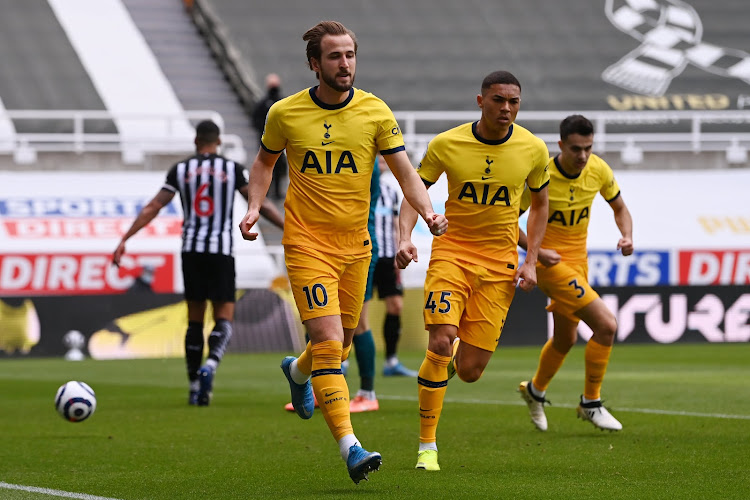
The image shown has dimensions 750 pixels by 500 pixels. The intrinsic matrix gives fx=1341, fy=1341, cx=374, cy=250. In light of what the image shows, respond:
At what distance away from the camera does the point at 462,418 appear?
9.62 metres

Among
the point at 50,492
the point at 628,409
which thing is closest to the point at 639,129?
the point at 628,409

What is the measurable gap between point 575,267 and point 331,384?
2.87 meters

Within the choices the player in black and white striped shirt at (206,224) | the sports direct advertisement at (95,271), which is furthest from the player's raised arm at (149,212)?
the sports direct advertisement at (95,271)

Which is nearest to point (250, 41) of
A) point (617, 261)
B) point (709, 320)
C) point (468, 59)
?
point (468, 59)

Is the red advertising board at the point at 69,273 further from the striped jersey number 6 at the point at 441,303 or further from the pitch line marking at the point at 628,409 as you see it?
the striped jersey number 6 at the point at 441,303

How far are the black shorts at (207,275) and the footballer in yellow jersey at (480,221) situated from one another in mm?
3550

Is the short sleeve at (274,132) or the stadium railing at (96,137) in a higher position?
the short sleeve at (274,132)

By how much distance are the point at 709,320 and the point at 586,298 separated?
1130 centimetres

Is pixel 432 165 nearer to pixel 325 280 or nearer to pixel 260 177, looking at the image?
pixel 260 177

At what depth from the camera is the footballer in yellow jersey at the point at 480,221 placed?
285 inches

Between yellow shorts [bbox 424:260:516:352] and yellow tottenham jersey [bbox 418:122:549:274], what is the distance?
64mm

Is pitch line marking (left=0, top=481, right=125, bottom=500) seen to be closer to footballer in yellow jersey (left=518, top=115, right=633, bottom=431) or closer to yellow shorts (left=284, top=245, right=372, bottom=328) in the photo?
yellow shorts (left=284, top=245, right=372, bottom=328)

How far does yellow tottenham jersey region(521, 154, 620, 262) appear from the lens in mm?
8719

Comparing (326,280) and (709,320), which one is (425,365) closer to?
(326,280)
